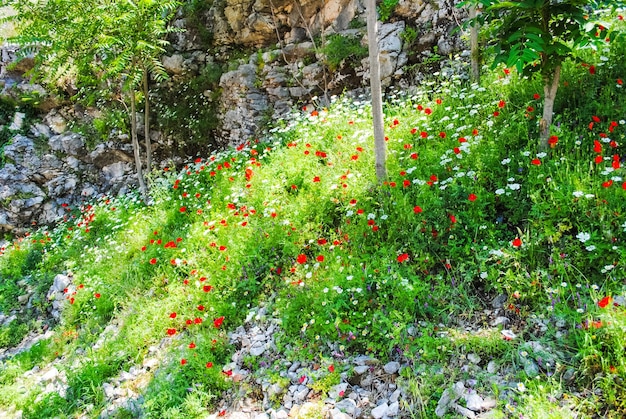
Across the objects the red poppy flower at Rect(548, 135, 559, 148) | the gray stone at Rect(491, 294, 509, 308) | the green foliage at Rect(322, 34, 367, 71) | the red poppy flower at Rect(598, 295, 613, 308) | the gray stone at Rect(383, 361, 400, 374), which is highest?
the green foliage at Rect(322, 34, 367, 71)

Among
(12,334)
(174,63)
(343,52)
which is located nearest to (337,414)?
(12,334)

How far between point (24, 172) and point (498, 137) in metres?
11.9

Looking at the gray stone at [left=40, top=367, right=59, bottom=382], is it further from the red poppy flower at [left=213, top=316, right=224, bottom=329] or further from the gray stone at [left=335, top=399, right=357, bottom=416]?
the gray stone at [left=335, top=399, right=357, bottom=416]

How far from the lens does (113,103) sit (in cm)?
1105

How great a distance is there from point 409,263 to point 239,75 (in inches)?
290

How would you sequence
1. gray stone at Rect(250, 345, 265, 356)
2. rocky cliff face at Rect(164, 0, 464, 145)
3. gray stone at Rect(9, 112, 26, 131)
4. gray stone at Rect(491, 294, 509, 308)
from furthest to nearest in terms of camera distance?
gray stone at Rect(9, 112, 26, 131) → rocky cliff face at Rect(164, 0, 464, 145) → gray stone at Rect(250, 345, 265, 356) → gray stone at Rect(491, 294, 509, 308)

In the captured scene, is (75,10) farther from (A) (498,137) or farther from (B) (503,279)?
(B) (503,279)

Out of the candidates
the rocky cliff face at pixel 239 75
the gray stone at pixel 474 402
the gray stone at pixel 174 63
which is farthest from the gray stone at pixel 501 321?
the gray stone at pixel 174 63

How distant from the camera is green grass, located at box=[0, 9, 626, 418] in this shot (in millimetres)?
3023

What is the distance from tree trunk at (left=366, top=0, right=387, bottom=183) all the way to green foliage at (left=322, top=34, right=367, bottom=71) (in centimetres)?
428

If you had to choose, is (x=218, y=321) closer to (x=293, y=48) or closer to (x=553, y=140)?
(x=553, y=140)

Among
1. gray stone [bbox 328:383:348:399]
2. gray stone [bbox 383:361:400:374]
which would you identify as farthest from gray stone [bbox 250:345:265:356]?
gray stone [bbox 383:361:400:374]

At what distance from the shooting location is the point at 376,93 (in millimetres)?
4414

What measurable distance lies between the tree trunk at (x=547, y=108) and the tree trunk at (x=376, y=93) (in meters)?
1.71
